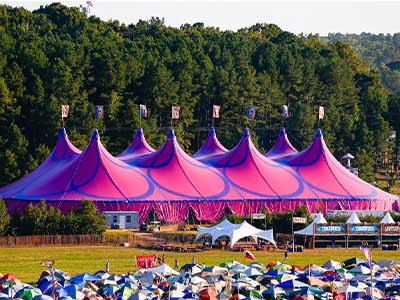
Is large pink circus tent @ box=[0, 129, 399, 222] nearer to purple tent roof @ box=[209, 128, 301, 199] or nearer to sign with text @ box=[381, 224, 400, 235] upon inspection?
purple tent roof @ box=[209, 128, 301, 199]

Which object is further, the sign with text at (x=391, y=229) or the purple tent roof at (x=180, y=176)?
the purple tent roof at (x=180, y=176)

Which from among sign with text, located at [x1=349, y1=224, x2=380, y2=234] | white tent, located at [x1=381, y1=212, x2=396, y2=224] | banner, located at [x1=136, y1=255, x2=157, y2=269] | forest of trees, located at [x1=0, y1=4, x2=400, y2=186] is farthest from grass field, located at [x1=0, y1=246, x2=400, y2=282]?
forest of trees, located at [x1=0, y1=4, x2=400, y2=186]

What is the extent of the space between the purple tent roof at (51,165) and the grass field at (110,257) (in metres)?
13.8

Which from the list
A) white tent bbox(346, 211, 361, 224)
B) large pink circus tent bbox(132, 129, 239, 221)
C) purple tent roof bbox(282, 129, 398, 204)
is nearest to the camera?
A: white tent bbox(346, 211, 361, 224)

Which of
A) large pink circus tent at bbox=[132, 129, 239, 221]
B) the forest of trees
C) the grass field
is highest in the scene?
the forest of trees

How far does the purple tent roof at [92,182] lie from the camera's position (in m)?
86.8

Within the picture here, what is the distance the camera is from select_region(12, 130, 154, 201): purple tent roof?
285ft

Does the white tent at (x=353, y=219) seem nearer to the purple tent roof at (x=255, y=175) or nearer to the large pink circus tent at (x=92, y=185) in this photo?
the purple tent roof at (x=255, y=175)

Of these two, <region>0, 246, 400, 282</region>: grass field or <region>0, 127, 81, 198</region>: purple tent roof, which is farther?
<region>0, 127, 81, 198</region>: purple tent roof

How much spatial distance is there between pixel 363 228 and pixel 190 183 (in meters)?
14.3

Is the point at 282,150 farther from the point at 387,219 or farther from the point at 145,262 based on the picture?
the point at 145,262

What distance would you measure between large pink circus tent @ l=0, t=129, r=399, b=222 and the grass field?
9.13 metres

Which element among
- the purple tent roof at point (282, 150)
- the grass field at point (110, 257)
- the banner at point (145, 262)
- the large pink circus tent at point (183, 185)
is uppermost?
the purple tent roof at point (282, 150)

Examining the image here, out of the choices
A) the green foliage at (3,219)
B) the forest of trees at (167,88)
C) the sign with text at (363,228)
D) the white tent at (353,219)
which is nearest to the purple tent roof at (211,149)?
the forest of trees at (167,88)
